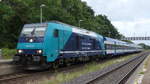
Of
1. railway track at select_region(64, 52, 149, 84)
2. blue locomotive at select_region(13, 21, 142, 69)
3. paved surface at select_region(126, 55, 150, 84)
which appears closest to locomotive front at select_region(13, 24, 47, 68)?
blue locomotive at select_region(13, 21, 142, 69)

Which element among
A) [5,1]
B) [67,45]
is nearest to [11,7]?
[5,1]

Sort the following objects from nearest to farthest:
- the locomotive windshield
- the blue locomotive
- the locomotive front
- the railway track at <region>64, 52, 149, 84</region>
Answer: the railway track at <region>64, 52, 149, 84</region>, the locomotive front, the blue locomotive, the locomotive windshield

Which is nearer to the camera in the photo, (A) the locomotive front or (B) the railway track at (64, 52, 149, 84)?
(B) the railway track at (64, 52, 149, 84)

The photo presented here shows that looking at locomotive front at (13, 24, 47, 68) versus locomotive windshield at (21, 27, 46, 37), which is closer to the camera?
locomotive front at (13, 24, 47, 68)

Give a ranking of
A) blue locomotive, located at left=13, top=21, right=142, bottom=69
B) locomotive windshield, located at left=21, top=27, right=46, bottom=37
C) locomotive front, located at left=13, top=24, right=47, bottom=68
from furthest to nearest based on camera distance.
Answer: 1. locomotive windshield, located at left=21, top=27, right=46, bottom=37
2. blue locomotive, located at left=13, top=21, right=142, bottom=69
3. locomotive front, located at left=13, top=24, right=47, bottom=68

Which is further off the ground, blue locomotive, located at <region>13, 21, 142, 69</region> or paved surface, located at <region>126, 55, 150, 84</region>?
blue locomotive, located at <region>13, 21, 142, 69</region>

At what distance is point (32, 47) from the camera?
18625 mm

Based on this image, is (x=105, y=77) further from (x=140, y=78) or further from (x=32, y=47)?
(x=32, y=47)

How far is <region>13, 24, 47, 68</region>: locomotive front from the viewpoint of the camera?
18.3 metres

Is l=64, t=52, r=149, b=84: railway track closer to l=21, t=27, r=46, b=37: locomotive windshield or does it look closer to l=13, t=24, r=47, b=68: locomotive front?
l=13, t=24, r=47, b=68: locomotive front

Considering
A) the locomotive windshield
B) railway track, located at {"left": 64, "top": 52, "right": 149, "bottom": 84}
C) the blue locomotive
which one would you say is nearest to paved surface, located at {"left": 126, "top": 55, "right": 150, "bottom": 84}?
railway track, located at {"left": 64, "top": 52, "right": 149, "bottom": 84}

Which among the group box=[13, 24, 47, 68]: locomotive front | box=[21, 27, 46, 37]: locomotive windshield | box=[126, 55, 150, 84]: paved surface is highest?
box=[21, 27, 46, 37]: locomotive windshield

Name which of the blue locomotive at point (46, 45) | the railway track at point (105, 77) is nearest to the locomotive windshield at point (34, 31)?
the blue locomotive at point (46, 45)

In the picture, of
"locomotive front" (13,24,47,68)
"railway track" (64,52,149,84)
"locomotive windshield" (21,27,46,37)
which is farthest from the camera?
"locomotive windshield" (21,27,46,37)
